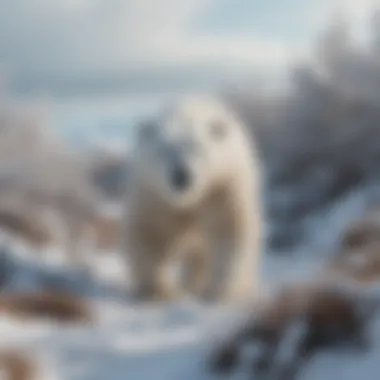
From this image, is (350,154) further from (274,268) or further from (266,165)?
(274,268)

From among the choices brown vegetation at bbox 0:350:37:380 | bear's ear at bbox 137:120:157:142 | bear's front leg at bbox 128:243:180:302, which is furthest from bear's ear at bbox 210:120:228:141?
brown vegetation at bbox 0:350:37:380

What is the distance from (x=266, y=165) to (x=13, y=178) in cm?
99

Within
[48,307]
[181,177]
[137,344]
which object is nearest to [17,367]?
[137,344]

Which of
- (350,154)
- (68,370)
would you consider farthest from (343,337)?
(350,154)

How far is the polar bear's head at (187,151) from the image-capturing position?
2561 mm

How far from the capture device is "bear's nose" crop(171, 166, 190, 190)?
8.29 feet

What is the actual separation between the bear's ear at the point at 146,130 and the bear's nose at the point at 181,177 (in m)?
0.16

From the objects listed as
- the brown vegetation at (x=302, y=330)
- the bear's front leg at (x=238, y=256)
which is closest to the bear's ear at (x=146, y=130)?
the bear's front leg at (x=238, y=256)

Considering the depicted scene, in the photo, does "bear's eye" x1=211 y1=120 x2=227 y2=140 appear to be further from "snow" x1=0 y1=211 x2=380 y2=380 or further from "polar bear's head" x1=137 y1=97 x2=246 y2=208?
"snow" x1=0 y1=211 x2=380 y2=380

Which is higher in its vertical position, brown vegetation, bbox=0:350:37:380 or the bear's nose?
the bear's nose

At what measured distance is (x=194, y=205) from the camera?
2.68m

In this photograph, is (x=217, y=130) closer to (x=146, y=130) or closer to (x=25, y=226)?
(x=146, y=130)

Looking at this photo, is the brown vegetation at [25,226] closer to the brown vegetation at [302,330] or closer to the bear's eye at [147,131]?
the bear's eye at [147,131]

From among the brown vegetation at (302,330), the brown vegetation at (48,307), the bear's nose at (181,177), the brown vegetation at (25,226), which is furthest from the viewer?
the brown vegetation at (25,226)
